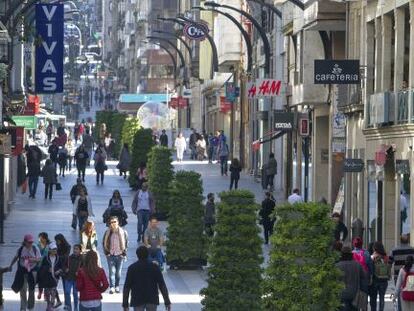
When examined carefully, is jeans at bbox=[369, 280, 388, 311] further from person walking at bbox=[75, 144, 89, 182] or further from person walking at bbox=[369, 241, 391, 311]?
person walking at bbox=[75, 144, 89, 182]

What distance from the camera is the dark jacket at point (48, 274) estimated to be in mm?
28766

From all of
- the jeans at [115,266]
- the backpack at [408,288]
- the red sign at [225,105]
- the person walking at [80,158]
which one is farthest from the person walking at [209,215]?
the red sign at [225,105]

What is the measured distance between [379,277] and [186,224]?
1015 centimetres

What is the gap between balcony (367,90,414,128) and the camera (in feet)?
123

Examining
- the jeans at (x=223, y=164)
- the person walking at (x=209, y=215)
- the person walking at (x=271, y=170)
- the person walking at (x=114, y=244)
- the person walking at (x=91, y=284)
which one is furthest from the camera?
the jeans at (x=223, y=164)

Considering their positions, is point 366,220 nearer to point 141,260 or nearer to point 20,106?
point 20,106

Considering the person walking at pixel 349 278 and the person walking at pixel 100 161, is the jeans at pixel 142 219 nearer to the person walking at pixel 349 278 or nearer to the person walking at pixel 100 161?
the person walking at pixel 349 278

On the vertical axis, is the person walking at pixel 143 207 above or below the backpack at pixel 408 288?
above

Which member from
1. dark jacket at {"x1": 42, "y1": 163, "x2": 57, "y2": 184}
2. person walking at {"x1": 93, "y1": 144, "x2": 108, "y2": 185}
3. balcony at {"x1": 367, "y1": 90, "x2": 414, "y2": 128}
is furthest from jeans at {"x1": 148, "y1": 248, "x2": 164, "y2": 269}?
person walking at {"x1": 93, "y1": 144, "x2": 108, "y2": 185}

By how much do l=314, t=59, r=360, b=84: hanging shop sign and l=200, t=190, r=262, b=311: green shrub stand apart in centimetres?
1333

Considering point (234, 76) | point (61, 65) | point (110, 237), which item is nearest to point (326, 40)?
point (61, 65)

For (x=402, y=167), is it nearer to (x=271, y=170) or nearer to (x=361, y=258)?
(x=361, y=258)

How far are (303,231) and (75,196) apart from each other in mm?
23576

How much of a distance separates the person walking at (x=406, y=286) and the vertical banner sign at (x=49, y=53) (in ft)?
70.8
